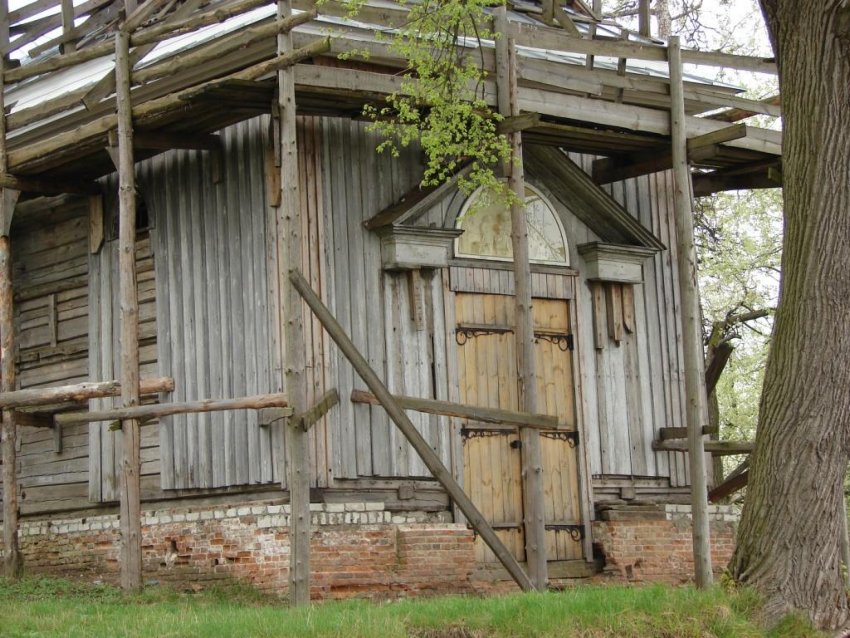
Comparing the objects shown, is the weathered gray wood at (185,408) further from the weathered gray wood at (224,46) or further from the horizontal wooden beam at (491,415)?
the weathered gray wood at (224,46)

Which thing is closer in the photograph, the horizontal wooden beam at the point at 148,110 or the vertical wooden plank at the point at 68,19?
the horizontal wooden beam at the point at 148,110

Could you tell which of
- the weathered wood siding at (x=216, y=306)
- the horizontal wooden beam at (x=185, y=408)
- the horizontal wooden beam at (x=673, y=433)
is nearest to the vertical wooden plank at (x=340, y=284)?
the weathered wood siding at (x=216, y=306)

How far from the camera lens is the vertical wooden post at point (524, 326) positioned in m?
12.5

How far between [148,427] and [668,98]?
6633 mm

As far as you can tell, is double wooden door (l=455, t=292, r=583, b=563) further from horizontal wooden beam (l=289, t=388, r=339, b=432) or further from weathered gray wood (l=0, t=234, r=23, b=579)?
weathered gray wood (l=0, t=234, r=23, b=579)

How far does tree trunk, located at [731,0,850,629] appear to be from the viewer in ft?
33.8

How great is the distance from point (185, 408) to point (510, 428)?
144 inches

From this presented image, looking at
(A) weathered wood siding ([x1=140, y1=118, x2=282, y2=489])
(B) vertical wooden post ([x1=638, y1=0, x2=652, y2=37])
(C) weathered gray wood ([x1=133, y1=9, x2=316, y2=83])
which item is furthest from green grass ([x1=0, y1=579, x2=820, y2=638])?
(B) vertical wooden post ([x1=638, y1=0, x2=652, y2=37])

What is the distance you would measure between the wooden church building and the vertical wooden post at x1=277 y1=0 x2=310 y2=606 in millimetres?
34

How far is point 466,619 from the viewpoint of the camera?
981 centimetres

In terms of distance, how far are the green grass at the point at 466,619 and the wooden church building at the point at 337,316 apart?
4.58ft

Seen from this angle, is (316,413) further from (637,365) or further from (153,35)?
(637,365)

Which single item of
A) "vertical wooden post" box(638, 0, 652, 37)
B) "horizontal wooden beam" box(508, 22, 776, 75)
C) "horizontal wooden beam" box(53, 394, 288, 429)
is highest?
"vertical wooden post" box(638, 0, 652, 37)

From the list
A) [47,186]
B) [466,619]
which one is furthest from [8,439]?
[466,619]
